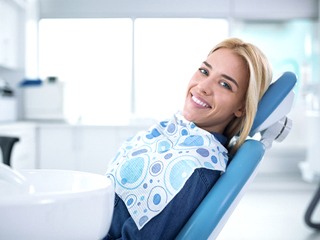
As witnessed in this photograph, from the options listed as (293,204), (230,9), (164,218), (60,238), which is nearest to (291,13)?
(230,9)

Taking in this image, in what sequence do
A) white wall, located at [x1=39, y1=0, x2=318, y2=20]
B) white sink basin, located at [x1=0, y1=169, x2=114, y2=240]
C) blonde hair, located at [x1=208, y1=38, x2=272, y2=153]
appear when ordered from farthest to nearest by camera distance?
white wall, located at [x1=39, y1=0, x2=318, y2=20], blonde hair, located at [x1=208, y1=38, x2=272, y2=153], white sink basin, located at [x1=0, y1=169, x2=114, y2=240]

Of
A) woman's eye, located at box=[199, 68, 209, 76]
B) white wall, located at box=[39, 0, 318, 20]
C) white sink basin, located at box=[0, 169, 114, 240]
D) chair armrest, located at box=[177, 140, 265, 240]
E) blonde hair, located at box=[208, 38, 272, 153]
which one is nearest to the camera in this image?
white sink basin, located at box=[0, 169, 114, 240]

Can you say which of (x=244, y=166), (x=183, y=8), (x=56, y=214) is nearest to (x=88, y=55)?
(x=183, y=8)

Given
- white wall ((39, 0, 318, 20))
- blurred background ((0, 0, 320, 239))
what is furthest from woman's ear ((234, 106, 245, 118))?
white wall ((39, 0, 318, 20))

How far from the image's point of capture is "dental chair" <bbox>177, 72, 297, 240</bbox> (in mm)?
910

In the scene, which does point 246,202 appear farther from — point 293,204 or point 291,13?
point 291,13

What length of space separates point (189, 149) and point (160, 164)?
8cm

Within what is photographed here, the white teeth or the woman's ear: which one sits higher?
A: the white teeth

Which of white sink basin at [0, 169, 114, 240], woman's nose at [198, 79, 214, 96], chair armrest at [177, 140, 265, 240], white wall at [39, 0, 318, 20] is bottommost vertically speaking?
chair armrest at [177, 140, 265, 240]

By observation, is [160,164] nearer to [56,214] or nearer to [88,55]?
[56,214]

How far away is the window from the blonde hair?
3.76 meters

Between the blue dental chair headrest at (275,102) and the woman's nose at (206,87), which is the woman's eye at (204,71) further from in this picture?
the blue dental chair headrest at (275,102)

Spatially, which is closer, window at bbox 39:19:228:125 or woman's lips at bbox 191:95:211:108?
woman's lips at bbox 191:95:211:108

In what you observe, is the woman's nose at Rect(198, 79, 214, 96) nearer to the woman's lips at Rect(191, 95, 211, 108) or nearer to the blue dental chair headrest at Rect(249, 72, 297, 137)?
the woman's lips at Rect(191, 95, 211, 108)
